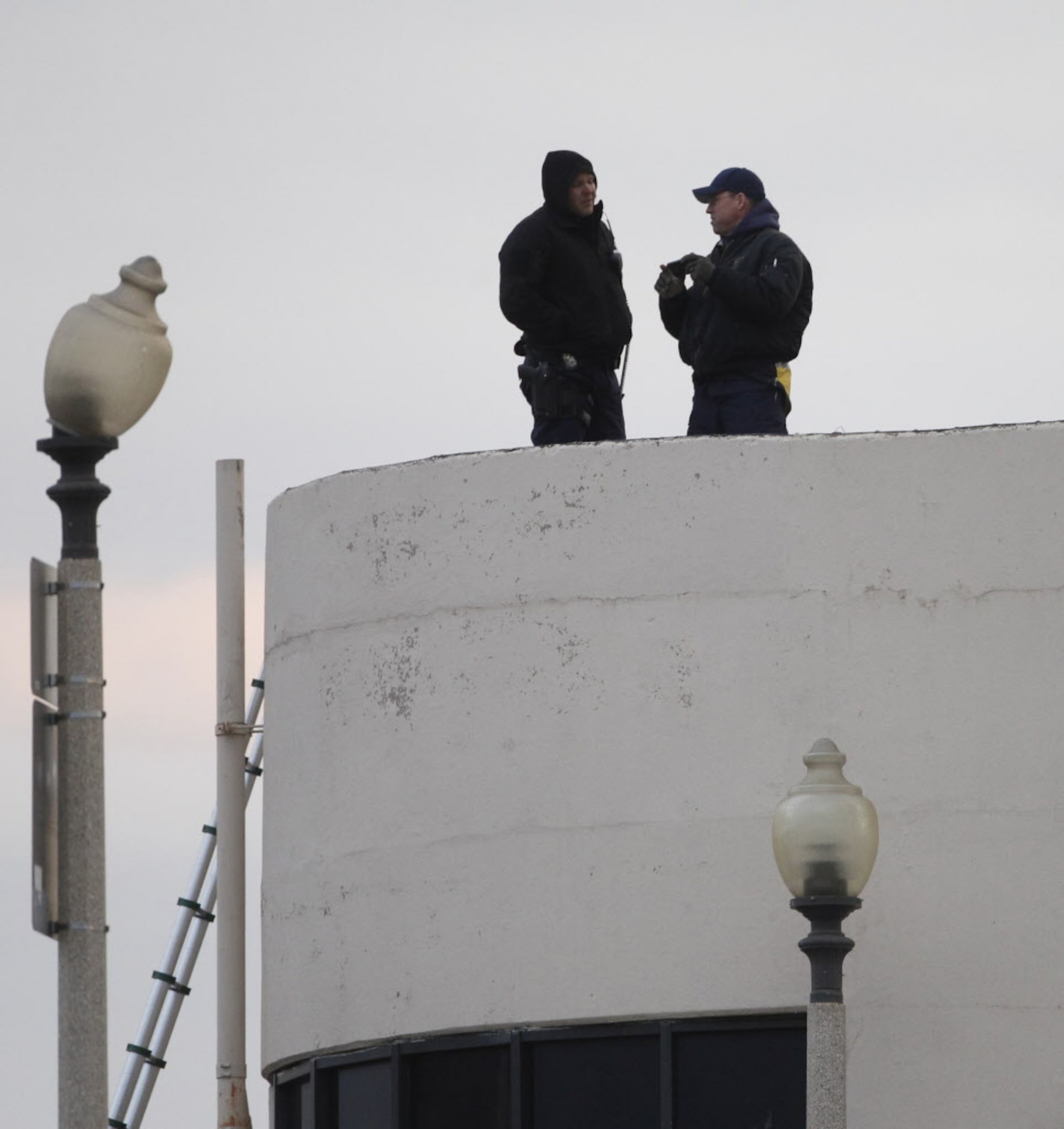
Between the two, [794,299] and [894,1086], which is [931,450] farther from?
[894,1086]

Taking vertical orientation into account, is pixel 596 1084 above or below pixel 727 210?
below

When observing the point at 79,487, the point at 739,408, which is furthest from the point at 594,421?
the point at 79,487

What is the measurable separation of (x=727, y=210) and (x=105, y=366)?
580 centimetres

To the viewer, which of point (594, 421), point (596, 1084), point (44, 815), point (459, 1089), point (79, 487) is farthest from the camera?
point (594, 421)

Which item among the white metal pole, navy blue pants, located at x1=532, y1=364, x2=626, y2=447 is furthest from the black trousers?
the white metal pole

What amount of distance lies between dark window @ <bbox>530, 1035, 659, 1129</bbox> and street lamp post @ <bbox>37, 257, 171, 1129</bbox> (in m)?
4.48

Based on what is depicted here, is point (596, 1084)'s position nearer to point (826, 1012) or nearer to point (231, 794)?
point (826, 1012)

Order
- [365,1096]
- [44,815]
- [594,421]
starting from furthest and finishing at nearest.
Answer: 1. [594,421]
2. [365,1096]
3. [44,815]

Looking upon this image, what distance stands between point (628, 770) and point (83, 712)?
464cm

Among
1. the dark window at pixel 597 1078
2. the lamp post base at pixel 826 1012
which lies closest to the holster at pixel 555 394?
the dark window at pixel 597 1078

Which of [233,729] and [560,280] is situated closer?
[560,280]

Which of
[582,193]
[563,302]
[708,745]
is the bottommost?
[708,745]

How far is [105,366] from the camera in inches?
406

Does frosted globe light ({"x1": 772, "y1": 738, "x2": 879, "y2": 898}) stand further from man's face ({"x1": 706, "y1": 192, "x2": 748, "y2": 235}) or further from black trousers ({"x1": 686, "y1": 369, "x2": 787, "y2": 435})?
man's face ({"x1": 706, "y1": 192, "x2": 748, "y2": 235})
